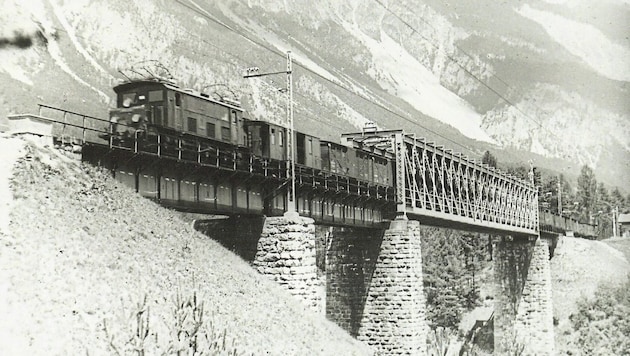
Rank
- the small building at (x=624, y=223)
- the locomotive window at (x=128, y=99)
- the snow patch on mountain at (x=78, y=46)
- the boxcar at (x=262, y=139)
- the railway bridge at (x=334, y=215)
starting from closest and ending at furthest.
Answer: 1. the railway bridge at (x=334, y=215)
2. the locomotive window at (x=128, y=99)
3. the boxcar at (x=262, y=139)
4. the snow patch on mountain at (x=78, y=46)
5. the small building at (x=624, y=223)

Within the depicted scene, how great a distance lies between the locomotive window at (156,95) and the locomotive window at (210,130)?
2575 millimetres

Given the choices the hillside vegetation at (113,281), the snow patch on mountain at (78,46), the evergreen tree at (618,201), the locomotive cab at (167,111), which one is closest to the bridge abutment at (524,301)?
the hillside vegetation at (113,281)

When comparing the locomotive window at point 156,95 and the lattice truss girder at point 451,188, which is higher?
the locomotive window at point 156,95

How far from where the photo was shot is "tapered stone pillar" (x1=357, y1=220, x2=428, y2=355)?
38562 millimetres

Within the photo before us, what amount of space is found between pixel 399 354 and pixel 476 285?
4963 centimetres

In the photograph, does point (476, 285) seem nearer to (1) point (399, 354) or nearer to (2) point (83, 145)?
(1) point (399, 354)

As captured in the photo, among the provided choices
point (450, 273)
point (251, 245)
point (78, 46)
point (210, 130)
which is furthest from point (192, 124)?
point (78, 46)

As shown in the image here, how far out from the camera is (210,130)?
31.6m

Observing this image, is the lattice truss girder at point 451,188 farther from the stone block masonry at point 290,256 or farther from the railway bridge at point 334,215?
the stone block masonry at point 290,256

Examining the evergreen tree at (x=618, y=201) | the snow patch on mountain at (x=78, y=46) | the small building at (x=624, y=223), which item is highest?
the snow patch on mountain at (x=78, y=46)

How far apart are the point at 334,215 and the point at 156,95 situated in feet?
38.6

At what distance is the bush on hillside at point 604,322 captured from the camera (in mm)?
64688

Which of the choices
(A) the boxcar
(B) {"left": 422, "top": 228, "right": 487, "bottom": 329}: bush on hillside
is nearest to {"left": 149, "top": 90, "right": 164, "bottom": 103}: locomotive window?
(A) the boxcar

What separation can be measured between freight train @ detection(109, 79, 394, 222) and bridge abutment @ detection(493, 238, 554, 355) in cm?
3335
